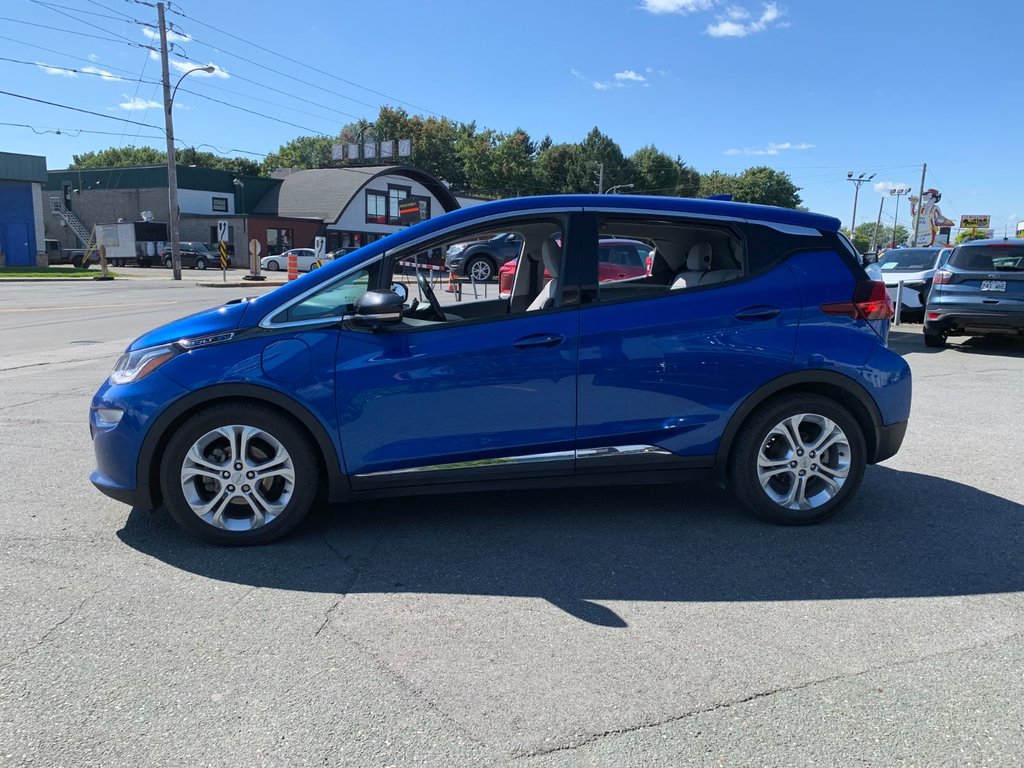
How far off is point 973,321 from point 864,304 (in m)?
8.32

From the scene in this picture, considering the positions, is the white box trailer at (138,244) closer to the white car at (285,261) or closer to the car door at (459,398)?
the white car at (285,261)

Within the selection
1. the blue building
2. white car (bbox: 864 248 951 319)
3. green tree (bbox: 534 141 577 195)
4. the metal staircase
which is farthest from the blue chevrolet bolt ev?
green tree (bbox: 534 141 577 195)

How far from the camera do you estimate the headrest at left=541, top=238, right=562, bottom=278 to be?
422cm

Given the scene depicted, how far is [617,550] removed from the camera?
3900 millimetres

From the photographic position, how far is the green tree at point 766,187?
326 ft

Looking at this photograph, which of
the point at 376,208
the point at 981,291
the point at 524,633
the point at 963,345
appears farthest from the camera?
the point at 376,208

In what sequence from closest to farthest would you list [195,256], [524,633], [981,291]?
[524,633]
[981,291]
[195,256]

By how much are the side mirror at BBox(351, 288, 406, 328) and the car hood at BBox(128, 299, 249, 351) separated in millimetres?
621

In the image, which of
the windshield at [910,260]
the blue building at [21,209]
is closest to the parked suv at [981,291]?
the windshield at [910,260]

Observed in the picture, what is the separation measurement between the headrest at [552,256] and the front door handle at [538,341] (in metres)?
0.48

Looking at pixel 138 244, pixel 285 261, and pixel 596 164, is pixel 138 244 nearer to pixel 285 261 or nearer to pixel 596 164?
pixel 285 261

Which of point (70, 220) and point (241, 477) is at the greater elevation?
point (70, 220)

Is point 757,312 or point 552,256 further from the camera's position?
point 552,256

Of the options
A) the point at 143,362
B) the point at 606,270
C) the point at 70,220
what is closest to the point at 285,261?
the point at 70,220
